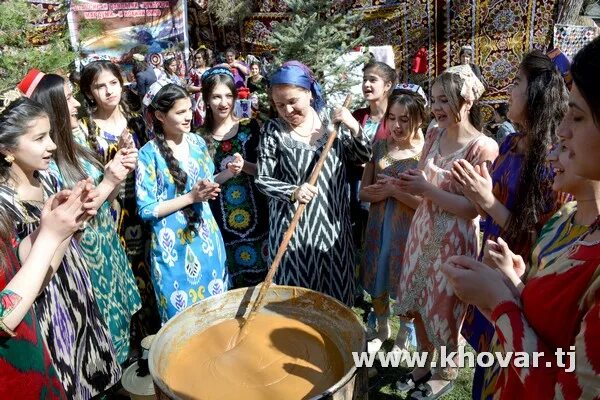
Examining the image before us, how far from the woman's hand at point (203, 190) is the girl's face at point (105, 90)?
955 mm

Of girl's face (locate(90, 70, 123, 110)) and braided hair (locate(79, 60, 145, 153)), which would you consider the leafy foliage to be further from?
girl's face (locate(90, 70, 123, 110))

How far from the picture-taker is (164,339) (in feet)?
5.35

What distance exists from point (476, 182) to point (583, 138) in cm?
95

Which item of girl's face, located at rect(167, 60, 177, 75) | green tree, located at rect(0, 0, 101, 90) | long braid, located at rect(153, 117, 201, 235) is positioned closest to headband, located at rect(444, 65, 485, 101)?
long braid, located at rect(153, 117, 201, 235)

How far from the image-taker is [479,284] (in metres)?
1.20

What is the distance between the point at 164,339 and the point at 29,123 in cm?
106

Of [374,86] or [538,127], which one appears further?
[374,86]

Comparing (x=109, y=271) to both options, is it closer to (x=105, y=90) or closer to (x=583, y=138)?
(x=105, y=90)

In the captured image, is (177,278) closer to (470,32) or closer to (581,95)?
(581,95)

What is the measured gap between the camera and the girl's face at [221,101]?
3.07 metres

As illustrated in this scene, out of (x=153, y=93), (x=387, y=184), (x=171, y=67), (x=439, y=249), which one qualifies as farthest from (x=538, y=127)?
(x=171, y=67)

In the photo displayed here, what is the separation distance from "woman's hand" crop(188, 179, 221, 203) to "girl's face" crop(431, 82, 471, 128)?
4.18 ft

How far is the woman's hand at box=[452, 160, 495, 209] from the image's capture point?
1.96m

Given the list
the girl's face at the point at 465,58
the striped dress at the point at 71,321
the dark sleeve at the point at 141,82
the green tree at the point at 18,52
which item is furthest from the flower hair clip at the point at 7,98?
the girl's face at the point at 465,58
